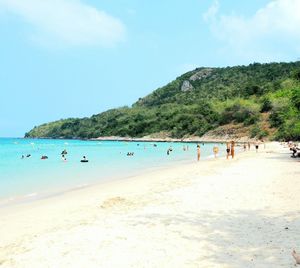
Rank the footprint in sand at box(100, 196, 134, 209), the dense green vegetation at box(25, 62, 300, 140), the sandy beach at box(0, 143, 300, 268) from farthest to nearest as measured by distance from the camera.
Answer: the dense green vegetation at box(25, 62, 300, 140) → the footprint in sand at box(100, 196, 134, 209) → the sandy beach at box(0, 143, 300, 268)

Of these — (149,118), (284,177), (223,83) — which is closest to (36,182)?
(284,177)

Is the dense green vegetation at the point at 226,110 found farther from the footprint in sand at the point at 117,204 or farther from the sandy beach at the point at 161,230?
the sandy beach at the point at 161,230

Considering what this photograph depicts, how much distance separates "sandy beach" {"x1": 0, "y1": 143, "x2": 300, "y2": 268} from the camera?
24.7 ft

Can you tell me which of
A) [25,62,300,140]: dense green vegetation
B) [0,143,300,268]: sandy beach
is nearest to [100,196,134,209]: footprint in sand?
[0,143,300,268]: sandy beach

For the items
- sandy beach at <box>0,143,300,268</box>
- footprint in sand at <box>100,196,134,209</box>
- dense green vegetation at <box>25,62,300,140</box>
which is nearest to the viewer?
sandy beach at <box>0,143,300,268</box>

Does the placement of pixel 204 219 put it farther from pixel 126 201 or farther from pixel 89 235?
pixel 126 201

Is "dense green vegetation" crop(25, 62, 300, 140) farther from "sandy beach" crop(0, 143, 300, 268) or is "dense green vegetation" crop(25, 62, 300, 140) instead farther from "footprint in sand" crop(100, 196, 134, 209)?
"sandy beach" crop(0, 143, 300, 268)

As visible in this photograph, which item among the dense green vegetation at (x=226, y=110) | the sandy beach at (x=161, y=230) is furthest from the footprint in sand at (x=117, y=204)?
the dense green vegetation at (x=226, y=110)

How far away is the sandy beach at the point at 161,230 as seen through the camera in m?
7.52

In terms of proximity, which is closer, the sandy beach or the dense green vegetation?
the sandy beach

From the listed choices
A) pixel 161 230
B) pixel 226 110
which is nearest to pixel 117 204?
pixel 161 230

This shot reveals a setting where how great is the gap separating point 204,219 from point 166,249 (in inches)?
119

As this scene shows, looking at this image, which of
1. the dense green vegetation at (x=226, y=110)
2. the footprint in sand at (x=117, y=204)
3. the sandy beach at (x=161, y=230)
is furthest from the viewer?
the dense green vegetation at (x=226, y=110)

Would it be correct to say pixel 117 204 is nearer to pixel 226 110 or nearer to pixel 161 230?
pixel 161 230
